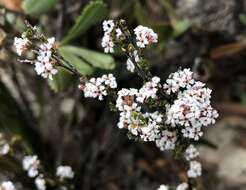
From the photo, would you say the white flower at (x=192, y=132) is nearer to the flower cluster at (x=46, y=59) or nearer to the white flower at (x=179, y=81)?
the white flower at (x=179, y=81)

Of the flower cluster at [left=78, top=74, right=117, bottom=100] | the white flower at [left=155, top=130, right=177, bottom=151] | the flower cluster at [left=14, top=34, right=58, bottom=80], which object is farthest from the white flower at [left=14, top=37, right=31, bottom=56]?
the white flower at [left=155, top=130, right=177, bottom=151]

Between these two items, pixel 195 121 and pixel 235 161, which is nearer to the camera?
pixel 195 121

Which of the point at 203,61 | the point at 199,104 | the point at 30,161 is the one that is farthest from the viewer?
the point at 203,61

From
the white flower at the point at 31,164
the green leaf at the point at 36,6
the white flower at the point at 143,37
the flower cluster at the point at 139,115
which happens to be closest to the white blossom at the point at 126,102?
the flower cluster at the point at 139,115

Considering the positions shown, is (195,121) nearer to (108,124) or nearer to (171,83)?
(171,83)

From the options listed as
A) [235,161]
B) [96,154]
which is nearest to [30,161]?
[96,154]

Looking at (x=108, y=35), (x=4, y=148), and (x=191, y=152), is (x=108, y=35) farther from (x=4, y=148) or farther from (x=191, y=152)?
(x=4, y=148)

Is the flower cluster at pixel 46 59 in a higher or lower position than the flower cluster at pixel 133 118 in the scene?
higher

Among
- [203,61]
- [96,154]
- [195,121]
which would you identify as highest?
[203,61]
